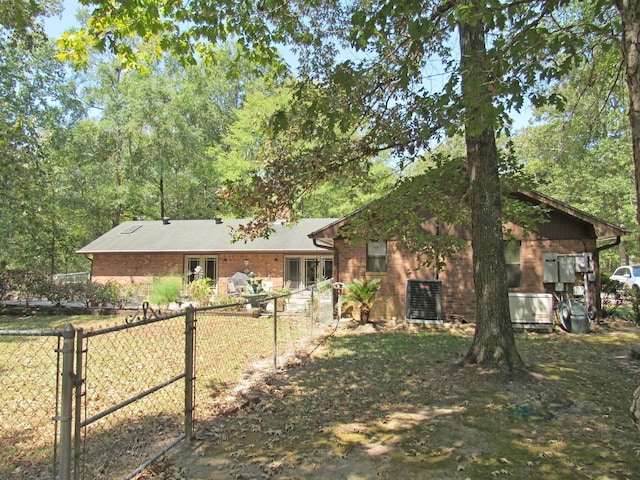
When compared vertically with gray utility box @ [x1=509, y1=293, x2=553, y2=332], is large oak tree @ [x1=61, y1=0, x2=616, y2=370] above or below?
above

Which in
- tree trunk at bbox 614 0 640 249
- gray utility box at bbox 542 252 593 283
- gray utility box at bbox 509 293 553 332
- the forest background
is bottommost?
gray utility box at bbox 509 293 553 332

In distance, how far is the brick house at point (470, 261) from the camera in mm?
12562

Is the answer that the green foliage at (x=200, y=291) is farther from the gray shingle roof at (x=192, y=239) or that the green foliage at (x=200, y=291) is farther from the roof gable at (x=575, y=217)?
the roof gable at (x=575, y=217)

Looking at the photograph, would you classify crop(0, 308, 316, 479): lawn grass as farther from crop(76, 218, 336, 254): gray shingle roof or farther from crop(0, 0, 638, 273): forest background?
crop(0, 0, 638, 273): forest background

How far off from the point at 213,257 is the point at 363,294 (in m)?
11.6

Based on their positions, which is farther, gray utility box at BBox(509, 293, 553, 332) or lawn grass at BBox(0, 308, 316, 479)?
gray utility box at BBox(509, 293, 553, 332)

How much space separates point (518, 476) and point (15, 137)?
1637 cm

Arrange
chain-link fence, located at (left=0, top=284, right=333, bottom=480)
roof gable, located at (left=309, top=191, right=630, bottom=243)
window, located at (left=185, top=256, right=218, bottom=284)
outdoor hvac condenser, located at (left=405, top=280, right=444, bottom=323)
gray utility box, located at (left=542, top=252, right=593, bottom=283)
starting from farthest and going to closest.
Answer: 1. window, located at (left=185, top=256, right=218, bottom=284)
2. outdoor hvac condenser, located at (left=405, top=280, right=444, bottom=323)
3. gray utility box, located at (left=542, top=252, right=593, bottom=283)
4. roof gable, located at (left=309, top=191, right=630, bottom=243)
5. chain-link fence, located at (left=0, top=284, right=333, bottom=480)

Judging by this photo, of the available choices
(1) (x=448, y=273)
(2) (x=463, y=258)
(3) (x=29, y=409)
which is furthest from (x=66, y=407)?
(2) (x=463, y=258)

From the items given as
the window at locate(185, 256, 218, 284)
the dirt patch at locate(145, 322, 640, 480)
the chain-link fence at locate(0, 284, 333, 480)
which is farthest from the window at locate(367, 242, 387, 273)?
the window at locate(185, 256, 218, 284)

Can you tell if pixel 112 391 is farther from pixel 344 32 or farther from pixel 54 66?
pixel 54 66

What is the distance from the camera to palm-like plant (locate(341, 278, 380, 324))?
13148 millimetres

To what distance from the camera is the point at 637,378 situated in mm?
6887

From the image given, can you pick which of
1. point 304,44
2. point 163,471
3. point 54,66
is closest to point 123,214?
point 54,66
